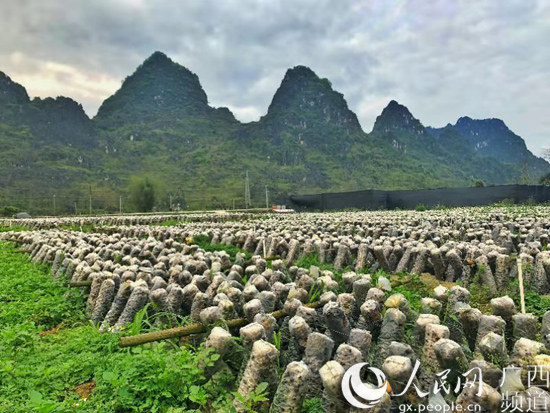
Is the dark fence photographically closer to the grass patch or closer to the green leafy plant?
the grass patch

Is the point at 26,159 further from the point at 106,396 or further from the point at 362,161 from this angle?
the point at 106,396

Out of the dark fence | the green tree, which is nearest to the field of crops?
the dark fence

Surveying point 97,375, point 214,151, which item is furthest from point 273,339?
point 214,151

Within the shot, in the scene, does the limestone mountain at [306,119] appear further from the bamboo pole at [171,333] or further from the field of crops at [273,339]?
the bamboo pole at [171,333]

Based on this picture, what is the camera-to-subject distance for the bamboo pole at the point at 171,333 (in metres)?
3.49

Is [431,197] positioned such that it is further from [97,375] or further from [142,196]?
[142,196]

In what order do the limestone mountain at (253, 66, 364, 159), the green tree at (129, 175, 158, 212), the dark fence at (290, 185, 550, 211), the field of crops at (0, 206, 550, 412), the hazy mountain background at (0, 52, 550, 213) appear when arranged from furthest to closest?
the limestone mountain at (253, 66, 364, 159)
the hazy mountain background at (0, 52, 550, 213)
the green tree at (129, 175, 158, 212)
the dark fence at (290, 185, 550, 211)
the field of crops at (0, 206, 550, 412)

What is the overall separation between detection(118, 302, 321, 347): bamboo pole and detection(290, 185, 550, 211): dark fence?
2986 centimetres

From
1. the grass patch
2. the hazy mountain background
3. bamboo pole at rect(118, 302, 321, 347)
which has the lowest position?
the grass patch

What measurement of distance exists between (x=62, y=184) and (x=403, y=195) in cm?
8277

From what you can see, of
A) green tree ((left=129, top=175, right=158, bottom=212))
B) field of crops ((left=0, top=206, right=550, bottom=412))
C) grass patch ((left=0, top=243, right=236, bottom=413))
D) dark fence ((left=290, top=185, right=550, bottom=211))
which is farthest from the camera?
green tree ((left=129, top=175, right=158, bottom=212))

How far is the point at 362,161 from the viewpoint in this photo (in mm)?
130125

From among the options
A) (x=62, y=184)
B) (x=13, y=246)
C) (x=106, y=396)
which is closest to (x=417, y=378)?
(x=106, y=396)

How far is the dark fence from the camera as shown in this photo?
29.5 m
